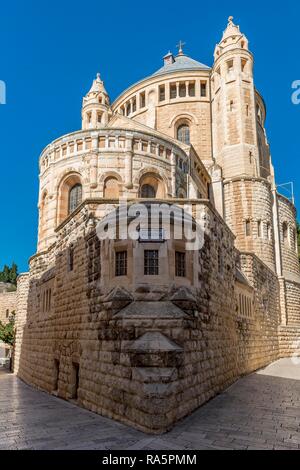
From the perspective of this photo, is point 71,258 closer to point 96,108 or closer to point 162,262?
point 162,262

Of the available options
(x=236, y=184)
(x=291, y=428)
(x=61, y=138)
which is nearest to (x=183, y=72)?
(x=236, y=184)

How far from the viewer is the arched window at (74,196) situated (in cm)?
1991

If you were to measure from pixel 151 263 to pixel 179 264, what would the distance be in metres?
0.86

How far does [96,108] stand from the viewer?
31.8 meters

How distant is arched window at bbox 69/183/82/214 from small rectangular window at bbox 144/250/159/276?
1153cm

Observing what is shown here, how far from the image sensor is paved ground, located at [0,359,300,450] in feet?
21.7

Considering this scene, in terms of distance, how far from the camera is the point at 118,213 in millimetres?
9789

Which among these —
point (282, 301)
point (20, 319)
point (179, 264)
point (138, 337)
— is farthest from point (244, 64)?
point (138, 337)

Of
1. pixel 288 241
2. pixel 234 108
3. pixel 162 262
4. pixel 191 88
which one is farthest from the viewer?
pixel 191 88

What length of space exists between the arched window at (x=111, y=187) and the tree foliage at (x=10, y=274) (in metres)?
56.5

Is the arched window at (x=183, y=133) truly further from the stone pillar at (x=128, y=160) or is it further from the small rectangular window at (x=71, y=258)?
the small rectangular window at (x=71, y=258)

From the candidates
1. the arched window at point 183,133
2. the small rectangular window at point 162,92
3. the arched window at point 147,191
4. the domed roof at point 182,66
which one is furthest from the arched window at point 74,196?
the domed roof at point 182,66

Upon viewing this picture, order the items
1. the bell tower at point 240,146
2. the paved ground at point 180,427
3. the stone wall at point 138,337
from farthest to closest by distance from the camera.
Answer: the bell tower at point 240,146
the stone wall at point 138,337
the paved ground at point 180,427

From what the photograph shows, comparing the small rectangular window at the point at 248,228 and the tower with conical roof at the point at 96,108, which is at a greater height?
the tower with conical roof at the point at 96,108
